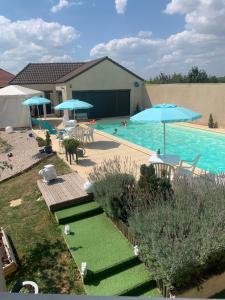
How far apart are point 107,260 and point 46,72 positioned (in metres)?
29.1

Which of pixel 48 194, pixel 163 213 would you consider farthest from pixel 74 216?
pixel 163 213

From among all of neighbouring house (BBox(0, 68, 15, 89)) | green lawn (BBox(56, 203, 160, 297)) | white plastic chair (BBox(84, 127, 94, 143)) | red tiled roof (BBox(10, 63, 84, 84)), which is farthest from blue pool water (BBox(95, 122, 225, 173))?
neighbouring house (BBox(0, 68, 15, 89))

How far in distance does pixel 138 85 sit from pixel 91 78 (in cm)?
528

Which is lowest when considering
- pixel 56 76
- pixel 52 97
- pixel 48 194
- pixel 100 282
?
pixel 100 282

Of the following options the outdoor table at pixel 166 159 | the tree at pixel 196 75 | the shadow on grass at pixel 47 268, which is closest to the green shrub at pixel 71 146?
the outdoor table at pixel 166 159

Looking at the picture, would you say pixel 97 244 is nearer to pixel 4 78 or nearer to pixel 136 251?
pixel 136 251

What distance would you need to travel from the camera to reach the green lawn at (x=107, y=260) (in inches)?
201

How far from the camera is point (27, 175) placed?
Answer: 456 inches

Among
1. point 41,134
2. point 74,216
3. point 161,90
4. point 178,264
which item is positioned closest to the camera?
point 178,264

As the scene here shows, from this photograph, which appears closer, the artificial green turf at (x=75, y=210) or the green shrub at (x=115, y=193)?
the green shrub at (x=115, y=193)

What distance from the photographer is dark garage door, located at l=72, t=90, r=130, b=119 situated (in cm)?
2798

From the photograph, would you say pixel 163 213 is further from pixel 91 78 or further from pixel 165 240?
pixel 91 78

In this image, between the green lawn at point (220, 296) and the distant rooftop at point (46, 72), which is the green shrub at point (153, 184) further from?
the distant rooftop at point (46, 72)

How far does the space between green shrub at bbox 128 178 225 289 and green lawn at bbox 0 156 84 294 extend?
5.37ft
